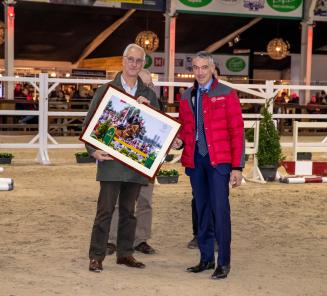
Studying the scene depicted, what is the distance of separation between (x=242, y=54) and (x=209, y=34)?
238 centimetres

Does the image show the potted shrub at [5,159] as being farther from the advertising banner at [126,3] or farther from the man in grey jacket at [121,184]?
the advertising banner at [126,3]

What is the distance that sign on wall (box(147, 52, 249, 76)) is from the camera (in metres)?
25.1

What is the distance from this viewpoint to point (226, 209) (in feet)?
17.0

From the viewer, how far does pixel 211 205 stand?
17.3 ft

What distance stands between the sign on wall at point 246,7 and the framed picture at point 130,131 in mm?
16513

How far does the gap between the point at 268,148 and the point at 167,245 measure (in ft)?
16.0

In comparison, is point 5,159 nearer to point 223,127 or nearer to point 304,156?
point 304,156

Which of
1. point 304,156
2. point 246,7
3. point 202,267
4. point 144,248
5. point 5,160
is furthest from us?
point 246,7

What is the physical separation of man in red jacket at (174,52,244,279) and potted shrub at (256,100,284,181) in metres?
5.63

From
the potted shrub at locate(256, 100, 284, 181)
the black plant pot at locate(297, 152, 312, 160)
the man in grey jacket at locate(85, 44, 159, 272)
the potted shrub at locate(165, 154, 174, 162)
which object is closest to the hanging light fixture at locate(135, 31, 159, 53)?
the black plant pot at locate(297, 152, 312, 160)

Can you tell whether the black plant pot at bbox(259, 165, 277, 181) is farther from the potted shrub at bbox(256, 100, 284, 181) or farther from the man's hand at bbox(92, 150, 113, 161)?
the man's hand at bbox(92, 150, 113, 161)

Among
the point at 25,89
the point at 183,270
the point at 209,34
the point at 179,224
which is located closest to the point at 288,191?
the point at 179,224

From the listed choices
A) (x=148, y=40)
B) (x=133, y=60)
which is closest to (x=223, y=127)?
(x=133, y=60)

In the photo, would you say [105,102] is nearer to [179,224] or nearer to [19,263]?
[19,263]
